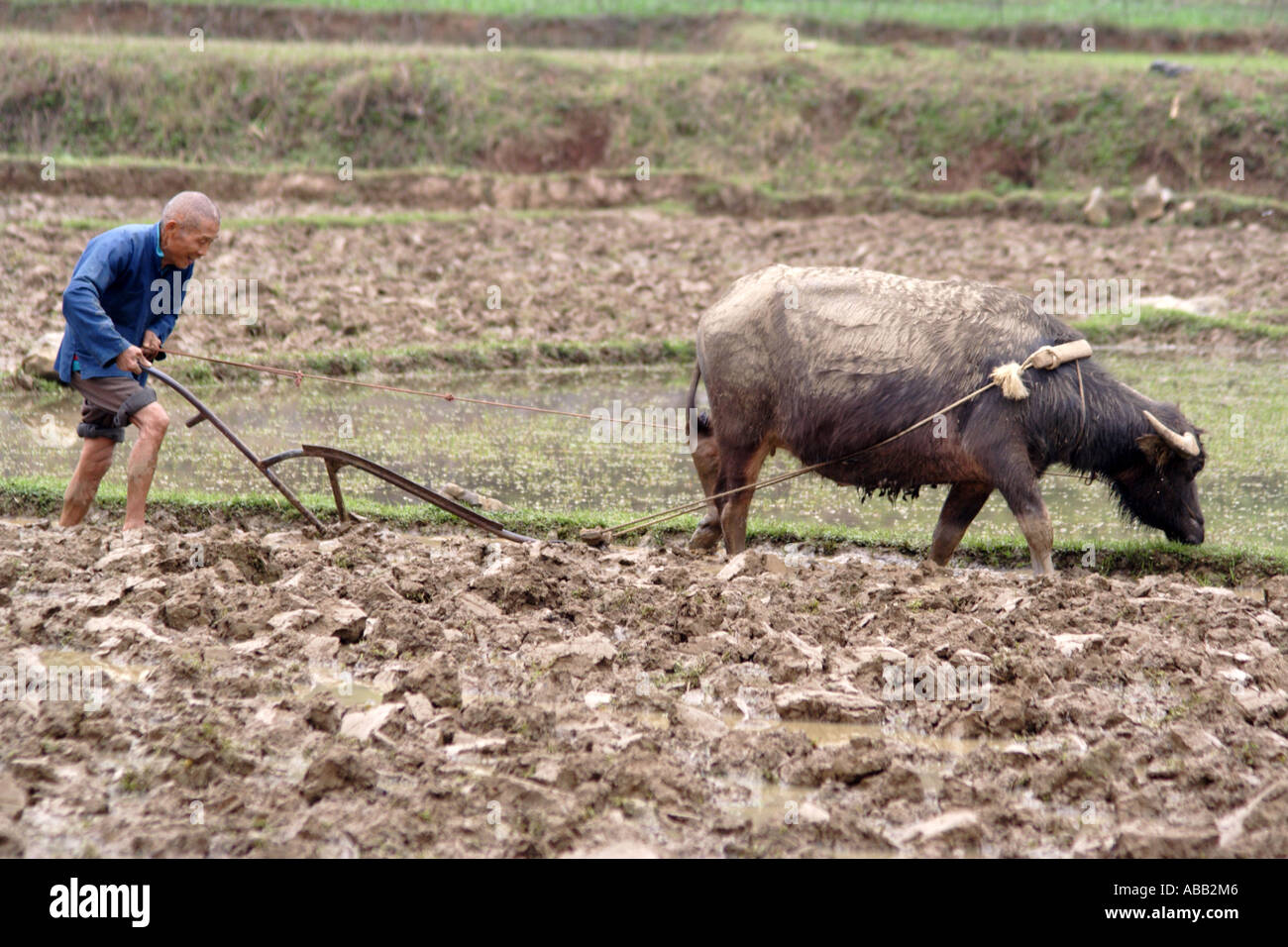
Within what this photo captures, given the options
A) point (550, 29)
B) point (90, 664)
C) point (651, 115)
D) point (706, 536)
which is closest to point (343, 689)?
point (90, 664)

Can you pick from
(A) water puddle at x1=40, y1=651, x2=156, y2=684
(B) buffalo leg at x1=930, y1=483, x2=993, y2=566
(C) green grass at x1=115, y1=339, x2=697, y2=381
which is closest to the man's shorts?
(A) water puddle at x1=40, y1=651, x2=156, y2=684

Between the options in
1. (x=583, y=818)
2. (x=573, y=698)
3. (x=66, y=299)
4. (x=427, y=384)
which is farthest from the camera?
(x=427, y=384)

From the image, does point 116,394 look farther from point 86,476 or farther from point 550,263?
point 550,263

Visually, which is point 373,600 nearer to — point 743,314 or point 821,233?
point 743,314

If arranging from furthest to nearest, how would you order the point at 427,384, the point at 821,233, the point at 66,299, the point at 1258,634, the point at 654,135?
the point at 654,135 → the point at 821,233 → the point at 427,384 → the point at 66,299 → the point at 1258,634

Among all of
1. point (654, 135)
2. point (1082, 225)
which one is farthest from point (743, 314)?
point (654, 135)

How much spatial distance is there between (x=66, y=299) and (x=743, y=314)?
311 centimetres

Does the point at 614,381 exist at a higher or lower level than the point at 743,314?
lower

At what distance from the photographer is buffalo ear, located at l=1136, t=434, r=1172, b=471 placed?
19.1ft

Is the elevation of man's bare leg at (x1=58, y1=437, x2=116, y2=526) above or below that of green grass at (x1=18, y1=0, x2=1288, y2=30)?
below

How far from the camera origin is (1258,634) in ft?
15.6

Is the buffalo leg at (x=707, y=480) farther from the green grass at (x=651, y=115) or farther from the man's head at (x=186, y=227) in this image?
the green grass at (x=651, y=115)

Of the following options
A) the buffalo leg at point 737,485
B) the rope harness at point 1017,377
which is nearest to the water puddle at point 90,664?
the rope harness at point 1017,377

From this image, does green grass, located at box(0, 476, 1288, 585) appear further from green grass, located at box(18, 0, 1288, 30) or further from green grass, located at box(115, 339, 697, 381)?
green grass, located at box(18, 0, 1288, 30)
